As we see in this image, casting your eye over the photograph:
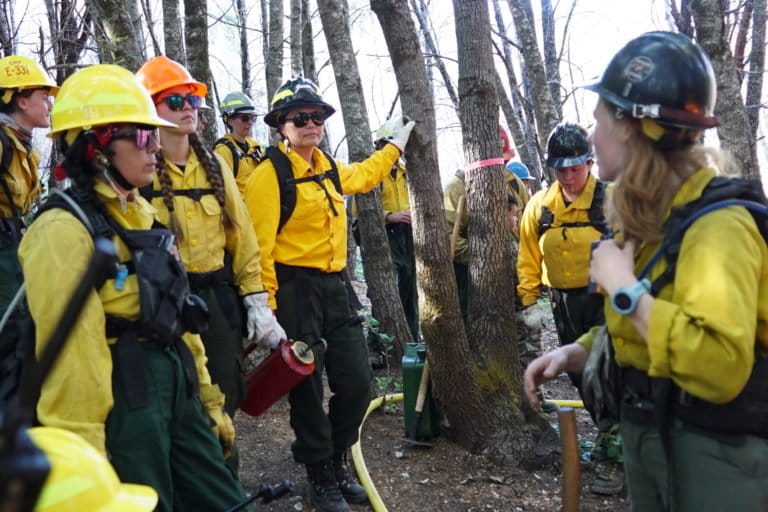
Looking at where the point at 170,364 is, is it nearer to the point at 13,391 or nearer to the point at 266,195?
the point at 13,391

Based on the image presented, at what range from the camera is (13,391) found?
273cm

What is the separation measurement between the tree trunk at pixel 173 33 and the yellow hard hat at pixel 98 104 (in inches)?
200

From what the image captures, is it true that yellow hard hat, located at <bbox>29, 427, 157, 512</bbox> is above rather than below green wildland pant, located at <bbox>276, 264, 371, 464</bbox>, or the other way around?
above

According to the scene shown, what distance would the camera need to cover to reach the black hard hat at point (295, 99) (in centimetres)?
457

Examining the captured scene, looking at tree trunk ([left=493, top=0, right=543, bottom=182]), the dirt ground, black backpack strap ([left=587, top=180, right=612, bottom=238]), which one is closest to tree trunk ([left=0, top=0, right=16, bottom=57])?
the dirt ground

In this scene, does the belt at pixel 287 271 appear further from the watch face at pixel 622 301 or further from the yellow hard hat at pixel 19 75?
the watch face at pixel 622 301

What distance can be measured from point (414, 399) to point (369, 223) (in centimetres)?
235

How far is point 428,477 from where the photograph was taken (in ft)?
16.1

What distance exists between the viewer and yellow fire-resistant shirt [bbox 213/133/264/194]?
22.0ft

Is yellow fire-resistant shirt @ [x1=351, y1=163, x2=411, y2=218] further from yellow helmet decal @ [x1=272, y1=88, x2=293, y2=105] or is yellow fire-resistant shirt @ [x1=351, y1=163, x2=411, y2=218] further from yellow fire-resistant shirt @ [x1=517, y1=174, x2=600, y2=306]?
yellow helmet decal @ [x1=272, y1=88, x2=293, y2=105]

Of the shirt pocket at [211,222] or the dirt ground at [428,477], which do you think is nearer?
the shirt pocket at [211,222]

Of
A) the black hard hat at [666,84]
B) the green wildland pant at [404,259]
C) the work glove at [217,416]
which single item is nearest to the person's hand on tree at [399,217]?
the green wildland pant at [404,259]

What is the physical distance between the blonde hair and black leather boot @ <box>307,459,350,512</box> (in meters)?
2.98

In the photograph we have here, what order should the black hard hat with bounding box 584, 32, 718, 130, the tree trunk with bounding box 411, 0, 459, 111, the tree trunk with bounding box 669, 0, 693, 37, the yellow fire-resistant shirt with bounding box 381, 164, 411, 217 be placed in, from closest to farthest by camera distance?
the black hard hat with bounding box 584, 32, 718, 130 → the tree trunk with bounding box 669, 0, 693, 37 → the yellow fire-resistant shirt with bounding box 381, 164, 411, 217 → the tree trunk with bounding box 411, 0, 459, 111
